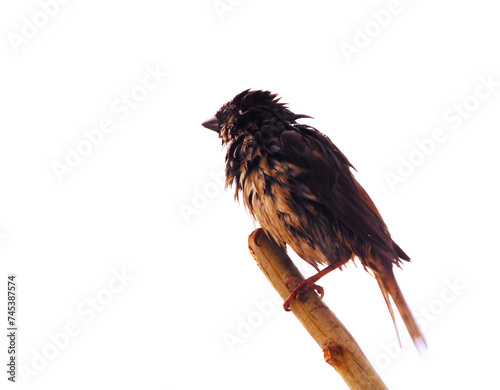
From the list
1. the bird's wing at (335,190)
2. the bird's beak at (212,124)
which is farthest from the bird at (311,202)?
the bird's beak at (212,124)

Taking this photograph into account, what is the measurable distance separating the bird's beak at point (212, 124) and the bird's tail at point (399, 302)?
56.9 inches

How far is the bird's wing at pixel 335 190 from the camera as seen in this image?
3430 millimetres

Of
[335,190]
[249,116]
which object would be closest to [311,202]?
[335,190]

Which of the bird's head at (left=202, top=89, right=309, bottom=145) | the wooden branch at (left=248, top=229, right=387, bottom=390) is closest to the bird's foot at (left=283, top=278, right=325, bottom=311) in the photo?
the wooden branch at (left=248, top=229, right=387, bottom=390)

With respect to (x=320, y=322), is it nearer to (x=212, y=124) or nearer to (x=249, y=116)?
(x=249, y=116)

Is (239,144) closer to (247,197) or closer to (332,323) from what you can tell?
(247,197)

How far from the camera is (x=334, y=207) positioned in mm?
3438

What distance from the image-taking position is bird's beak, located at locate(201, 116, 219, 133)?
13.1ft

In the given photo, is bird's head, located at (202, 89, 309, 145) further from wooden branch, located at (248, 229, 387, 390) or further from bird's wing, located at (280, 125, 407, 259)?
wooden branch, located at (248, 229, 387, 390)

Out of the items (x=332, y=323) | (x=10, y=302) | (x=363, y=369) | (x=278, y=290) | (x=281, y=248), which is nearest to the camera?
(x=363, y=369)

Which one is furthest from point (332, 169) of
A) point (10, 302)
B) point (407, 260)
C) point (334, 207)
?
point (10, 302)

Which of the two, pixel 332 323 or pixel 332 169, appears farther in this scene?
pixel 332 169

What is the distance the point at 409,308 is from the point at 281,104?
1.54 meters

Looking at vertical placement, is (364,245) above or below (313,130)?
below
